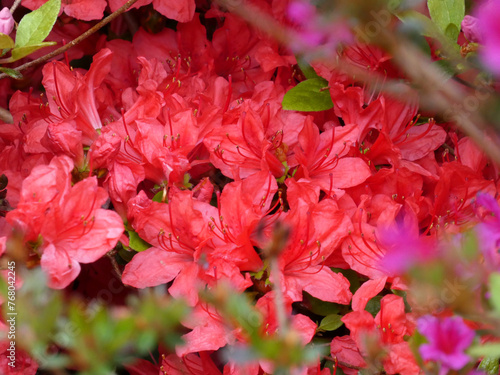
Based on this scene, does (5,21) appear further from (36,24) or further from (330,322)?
(330,322)

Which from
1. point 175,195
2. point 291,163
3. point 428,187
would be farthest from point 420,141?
point 175,195

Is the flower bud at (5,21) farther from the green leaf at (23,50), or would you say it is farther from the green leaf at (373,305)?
the green leaf at (373,305)

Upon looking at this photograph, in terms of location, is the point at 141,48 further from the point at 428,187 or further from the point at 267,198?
the point at 428,187

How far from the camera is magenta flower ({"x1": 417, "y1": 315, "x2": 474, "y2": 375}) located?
618 mm

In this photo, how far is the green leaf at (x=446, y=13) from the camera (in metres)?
1.13

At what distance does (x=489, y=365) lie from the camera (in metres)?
0.86

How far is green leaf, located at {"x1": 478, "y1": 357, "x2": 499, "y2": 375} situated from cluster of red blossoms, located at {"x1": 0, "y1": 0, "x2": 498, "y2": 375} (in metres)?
0.09

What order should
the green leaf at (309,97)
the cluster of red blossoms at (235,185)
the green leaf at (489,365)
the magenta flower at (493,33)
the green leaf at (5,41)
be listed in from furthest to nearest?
1. the green leaf at (309,97)
2. the green leaf at (5,41)
3. the cluster of red blossoms at (235,185)
4. the green leaf at (489,365)
5. the magenta flower at (493,33)

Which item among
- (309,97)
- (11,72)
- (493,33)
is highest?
(493,33)

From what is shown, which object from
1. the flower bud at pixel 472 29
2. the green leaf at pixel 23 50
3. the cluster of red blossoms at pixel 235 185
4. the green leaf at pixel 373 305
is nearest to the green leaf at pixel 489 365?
the cluster of red blossoms at pixel 235 185

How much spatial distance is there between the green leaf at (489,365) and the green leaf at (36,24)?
2.83 feet

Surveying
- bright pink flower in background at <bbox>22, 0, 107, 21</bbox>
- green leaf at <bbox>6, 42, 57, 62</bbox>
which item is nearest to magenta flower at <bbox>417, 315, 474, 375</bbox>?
green leaf at <bbox>6, 42, 57, 62</bbox>

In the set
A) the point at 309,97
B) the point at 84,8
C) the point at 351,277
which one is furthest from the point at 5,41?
the point at 351,277

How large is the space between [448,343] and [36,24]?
0.87m
